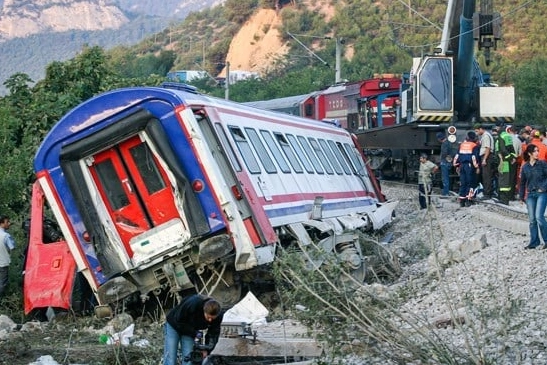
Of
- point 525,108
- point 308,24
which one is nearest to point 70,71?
point 525,108

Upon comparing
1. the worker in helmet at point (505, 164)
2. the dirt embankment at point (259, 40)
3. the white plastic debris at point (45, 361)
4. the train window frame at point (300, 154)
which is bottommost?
the dirt embankment at point (259, 40)

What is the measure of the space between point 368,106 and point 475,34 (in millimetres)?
Answer: 8147

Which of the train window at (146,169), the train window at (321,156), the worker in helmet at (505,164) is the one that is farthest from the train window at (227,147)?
the worker in helmet at (505,164)

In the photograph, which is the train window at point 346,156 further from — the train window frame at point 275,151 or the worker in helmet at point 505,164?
the train window frame at point 275,151

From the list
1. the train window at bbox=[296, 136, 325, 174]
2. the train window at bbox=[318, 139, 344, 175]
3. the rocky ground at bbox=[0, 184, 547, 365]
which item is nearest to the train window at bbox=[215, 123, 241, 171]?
the rocky ground at bbox=[0, 184, 547, 365]

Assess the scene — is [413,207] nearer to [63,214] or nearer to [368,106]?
[368,106]

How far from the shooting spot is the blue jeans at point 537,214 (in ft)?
46.9

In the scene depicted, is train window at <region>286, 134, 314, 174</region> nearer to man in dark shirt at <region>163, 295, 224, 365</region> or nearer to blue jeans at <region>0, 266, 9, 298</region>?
blue jeans at <region>0, 266, 9, 298</region>

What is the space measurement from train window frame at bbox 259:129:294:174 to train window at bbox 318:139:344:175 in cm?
347

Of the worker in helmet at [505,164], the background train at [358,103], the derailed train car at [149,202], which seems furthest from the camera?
the background train at [358,103]

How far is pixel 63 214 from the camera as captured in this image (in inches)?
506

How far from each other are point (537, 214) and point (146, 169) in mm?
5252

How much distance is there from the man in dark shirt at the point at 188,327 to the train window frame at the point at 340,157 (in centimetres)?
1072

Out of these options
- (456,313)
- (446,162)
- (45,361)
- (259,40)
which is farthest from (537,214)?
(259,40)
